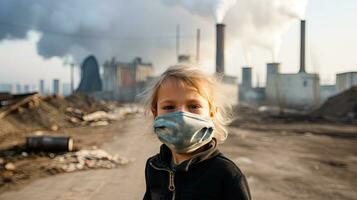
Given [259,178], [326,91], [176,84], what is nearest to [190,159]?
[176,84]

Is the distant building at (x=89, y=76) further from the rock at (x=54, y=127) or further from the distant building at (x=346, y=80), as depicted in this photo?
the rock at (x=54, y=127)

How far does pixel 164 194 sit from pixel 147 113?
0.52 metres

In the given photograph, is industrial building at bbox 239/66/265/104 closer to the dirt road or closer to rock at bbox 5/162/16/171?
the dirt road

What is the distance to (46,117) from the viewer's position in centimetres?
1526

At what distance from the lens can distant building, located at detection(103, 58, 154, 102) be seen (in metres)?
52.5

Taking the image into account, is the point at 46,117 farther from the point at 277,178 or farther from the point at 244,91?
the point at 244,91

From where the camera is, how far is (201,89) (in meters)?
1.64

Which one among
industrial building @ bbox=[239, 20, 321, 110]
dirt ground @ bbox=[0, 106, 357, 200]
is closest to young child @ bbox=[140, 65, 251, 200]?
dirt ground @ bbox=[0, 106, 357, 200]

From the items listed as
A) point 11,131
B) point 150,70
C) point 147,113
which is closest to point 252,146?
point 147,113

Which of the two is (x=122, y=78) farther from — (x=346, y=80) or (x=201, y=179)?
(x=201, y=179)

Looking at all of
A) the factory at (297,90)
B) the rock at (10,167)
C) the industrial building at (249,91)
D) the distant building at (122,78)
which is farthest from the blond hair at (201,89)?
the distant building at (122,78)

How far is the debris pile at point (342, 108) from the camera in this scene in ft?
72.0

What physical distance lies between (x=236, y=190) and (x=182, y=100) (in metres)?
0.48

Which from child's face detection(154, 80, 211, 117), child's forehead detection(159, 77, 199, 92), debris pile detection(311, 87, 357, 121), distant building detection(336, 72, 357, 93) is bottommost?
debris pile detection(311, 87, 357, 121)
